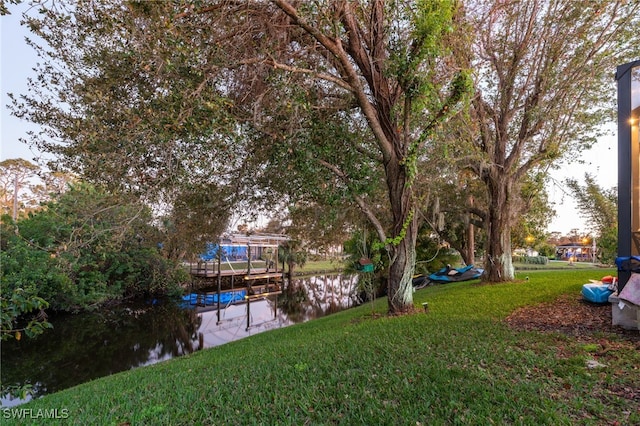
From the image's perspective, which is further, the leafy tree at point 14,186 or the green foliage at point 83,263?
the leafy tree at point 14,186

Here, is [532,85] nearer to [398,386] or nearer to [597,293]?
[597,293]

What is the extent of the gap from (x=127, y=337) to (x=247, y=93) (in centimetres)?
1007

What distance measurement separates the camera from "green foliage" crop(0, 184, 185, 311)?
8942 millimetres

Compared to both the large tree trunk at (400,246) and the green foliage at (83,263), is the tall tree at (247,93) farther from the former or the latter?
the green foliage at (83,263)

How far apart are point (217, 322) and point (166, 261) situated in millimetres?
6509

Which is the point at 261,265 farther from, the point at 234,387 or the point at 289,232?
the point at 234,387

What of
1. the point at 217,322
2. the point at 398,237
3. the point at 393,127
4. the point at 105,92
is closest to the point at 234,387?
the point at 398,237

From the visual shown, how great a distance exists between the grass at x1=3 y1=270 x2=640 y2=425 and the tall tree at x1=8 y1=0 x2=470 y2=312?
9.71ft

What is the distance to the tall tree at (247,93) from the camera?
14.6ft

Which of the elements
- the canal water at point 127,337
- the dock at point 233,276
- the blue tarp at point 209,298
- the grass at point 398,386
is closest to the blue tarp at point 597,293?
the grass at point 398,386

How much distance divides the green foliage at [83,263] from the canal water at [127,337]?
1.10 m

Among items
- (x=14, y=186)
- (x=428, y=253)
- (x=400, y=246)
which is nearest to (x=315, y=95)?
(x=400, y=246)

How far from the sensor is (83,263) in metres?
8.67

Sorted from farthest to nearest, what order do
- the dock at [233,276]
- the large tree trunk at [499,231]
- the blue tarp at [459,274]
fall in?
the dock at [233,276], the blue tarp at [459,274], the large tree trunk at [499,231]
